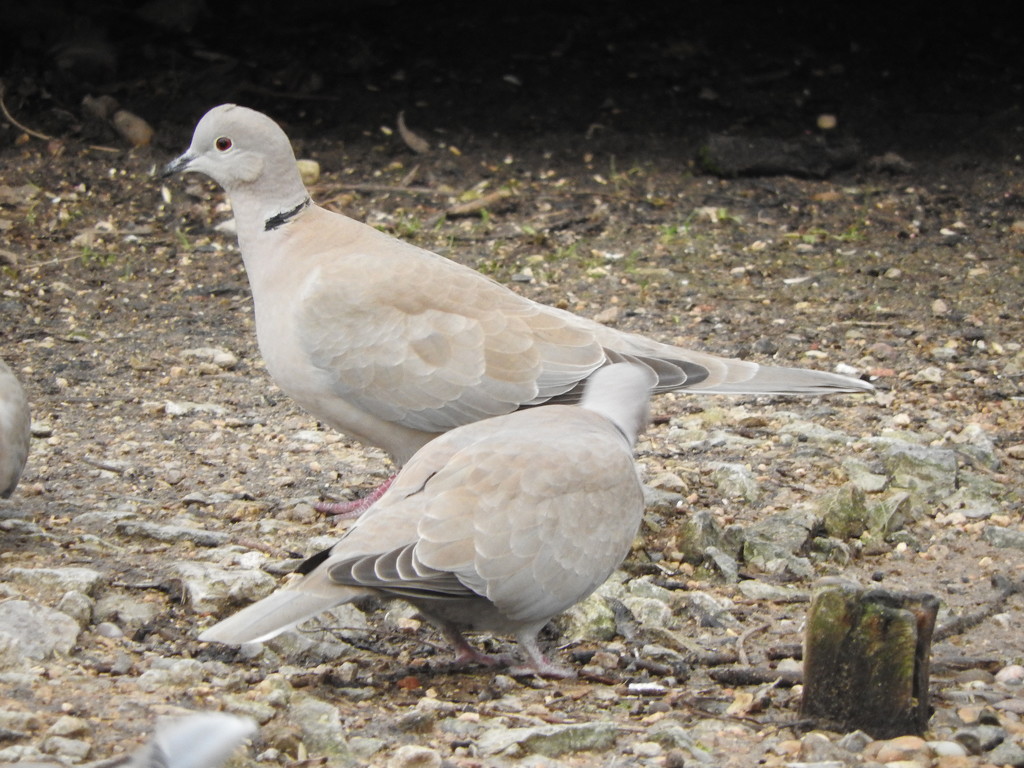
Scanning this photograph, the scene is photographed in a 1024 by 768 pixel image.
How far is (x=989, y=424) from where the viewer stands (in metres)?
4.90

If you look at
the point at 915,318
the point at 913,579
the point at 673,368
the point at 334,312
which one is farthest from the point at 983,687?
the point at 915,318

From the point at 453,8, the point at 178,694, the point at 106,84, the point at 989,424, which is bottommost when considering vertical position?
the point at 178,694

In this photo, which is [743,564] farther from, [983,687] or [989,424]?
[989,424]

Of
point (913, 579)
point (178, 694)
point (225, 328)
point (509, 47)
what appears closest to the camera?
point (178, 694)

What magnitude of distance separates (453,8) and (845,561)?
5.65m

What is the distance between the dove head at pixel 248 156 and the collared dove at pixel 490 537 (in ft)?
5.06

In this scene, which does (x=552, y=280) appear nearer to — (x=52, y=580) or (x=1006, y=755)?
(x=52, y=580)

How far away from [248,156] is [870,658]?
274 centimetres

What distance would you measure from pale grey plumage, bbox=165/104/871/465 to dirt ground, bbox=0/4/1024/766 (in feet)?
1.34

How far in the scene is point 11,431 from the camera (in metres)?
3.44

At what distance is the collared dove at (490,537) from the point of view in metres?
2.80

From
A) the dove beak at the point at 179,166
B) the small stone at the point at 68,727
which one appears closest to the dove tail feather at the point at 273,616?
the small stone at the point at 68,727

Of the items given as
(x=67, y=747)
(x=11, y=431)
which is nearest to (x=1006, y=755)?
(x=67, y=747)

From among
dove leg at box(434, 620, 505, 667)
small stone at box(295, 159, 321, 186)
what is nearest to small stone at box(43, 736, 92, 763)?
dove leg at box(434, 620, 505, 667)
